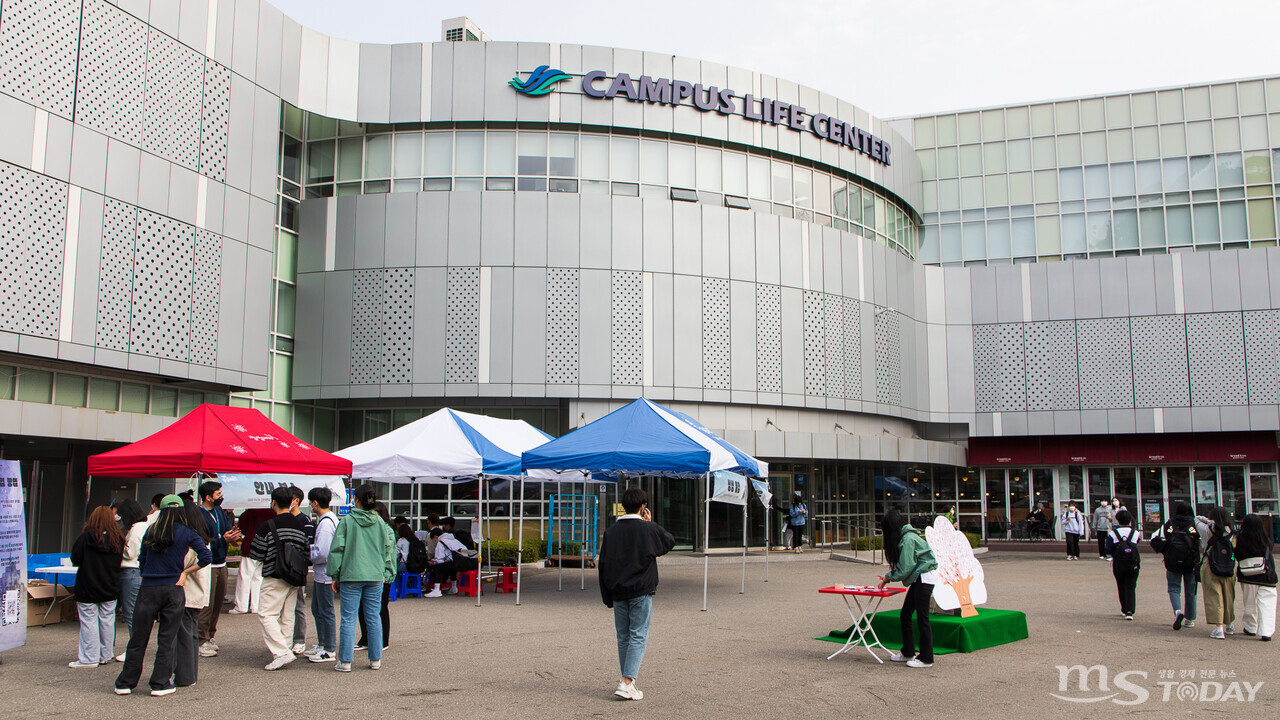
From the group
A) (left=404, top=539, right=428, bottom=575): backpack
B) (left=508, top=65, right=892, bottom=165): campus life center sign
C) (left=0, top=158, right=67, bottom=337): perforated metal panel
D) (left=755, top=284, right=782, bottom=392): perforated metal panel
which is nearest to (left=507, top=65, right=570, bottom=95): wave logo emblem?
(left=508, top=65, right=892, bottom=165): campus life center sign

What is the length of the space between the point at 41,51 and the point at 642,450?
586 inches

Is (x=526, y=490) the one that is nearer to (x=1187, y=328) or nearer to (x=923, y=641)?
(x=923, y=641)

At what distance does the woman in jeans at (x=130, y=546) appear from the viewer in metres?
9.96

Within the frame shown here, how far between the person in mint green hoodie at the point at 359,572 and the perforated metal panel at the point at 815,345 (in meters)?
22.8

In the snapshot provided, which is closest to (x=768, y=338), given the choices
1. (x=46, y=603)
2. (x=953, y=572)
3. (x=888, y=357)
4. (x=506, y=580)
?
(x=888, y=357)

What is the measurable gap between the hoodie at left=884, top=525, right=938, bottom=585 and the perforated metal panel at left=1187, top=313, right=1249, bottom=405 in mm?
29657

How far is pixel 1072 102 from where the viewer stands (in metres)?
37.8

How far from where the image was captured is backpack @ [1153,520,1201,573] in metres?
12.2

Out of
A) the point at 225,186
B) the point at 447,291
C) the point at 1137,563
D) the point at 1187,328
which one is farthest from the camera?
the point at 1187,328

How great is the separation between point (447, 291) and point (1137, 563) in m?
19.3

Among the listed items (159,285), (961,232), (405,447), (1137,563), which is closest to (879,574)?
(1137,563)

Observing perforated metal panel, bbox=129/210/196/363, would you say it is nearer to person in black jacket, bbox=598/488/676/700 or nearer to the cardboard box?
the cardboard box

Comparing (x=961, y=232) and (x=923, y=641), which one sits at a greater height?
(x=961, y=232)

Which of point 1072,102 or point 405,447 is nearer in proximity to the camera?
point 405,447
